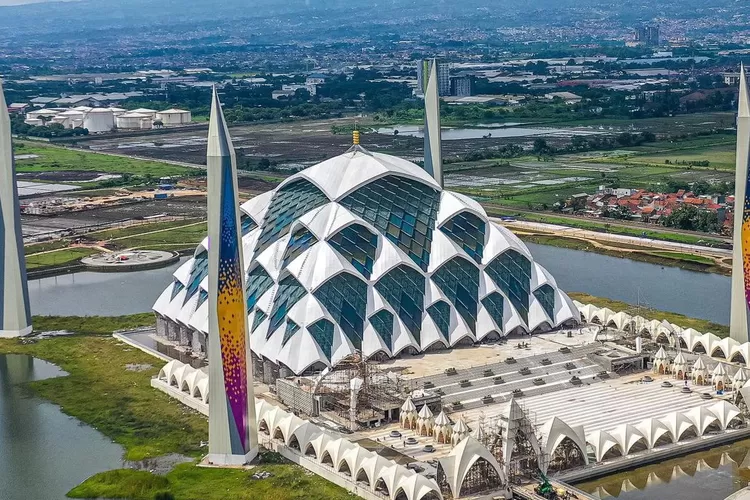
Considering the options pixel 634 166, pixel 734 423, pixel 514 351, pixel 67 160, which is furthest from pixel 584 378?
pixel 67 160

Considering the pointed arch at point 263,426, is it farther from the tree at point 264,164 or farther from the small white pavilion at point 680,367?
the tree at point 264,164

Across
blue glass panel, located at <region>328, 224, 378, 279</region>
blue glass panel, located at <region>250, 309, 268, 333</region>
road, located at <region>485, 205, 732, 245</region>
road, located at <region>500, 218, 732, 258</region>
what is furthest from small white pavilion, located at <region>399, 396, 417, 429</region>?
road, located at <region>485, 205, 732, 245</region>

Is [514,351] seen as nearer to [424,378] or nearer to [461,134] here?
[424,378]

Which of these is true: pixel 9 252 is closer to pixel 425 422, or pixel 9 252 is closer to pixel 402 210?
pixel 402 210

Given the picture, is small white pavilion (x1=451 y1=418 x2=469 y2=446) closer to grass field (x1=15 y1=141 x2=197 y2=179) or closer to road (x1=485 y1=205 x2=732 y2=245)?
road (x1=485 y1=205 x2=732 y2=245)

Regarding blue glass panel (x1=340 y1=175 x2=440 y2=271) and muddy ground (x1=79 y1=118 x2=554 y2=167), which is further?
muddy ground (x1=79 y1=118 x2=554 y2=167)

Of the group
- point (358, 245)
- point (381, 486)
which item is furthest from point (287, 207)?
point (381, 486)
